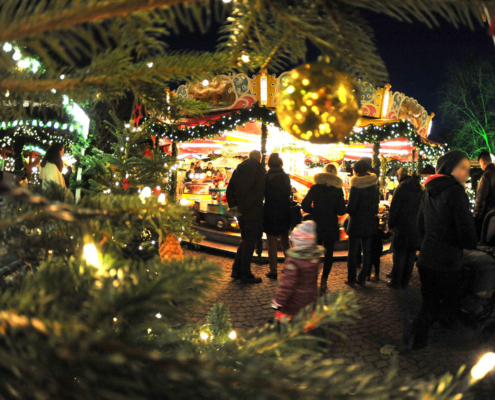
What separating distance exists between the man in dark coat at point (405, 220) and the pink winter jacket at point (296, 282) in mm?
2438

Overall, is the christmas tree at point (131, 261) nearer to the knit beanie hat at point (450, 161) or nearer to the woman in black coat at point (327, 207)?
the knit beanie hat at point (450, 161)

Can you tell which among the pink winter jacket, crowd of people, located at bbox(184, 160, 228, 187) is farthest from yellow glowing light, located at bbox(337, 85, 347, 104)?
crowd of people, located at bbox(184, 160, 228, 187)

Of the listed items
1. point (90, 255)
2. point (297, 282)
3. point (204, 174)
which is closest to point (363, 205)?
point (297, 282)

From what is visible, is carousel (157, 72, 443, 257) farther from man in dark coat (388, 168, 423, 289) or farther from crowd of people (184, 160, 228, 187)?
crowd of people (184, 160, 228, 187)

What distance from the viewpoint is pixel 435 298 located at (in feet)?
9.79

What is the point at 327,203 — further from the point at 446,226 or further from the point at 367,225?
the point at 446,226

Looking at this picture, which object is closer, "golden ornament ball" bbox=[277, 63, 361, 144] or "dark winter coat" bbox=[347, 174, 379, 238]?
"golden ornament ball" bbox=[277, 63, 361, 144]

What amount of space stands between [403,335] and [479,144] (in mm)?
27008

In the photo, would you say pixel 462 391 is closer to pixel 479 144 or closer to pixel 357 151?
pixel 357 151

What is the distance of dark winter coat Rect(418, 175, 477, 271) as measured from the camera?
2744mm

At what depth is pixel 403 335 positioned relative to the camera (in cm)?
318

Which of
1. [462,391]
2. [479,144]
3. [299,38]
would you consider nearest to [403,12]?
[299,38]

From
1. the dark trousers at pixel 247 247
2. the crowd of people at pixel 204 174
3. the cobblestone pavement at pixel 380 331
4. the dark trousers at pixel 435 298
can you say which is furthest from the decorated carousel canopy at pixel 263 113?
the dark trousers at pixel 435 298

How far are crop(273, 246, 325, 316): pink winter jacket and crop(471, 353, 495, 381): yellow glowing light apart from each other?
2036 mm
